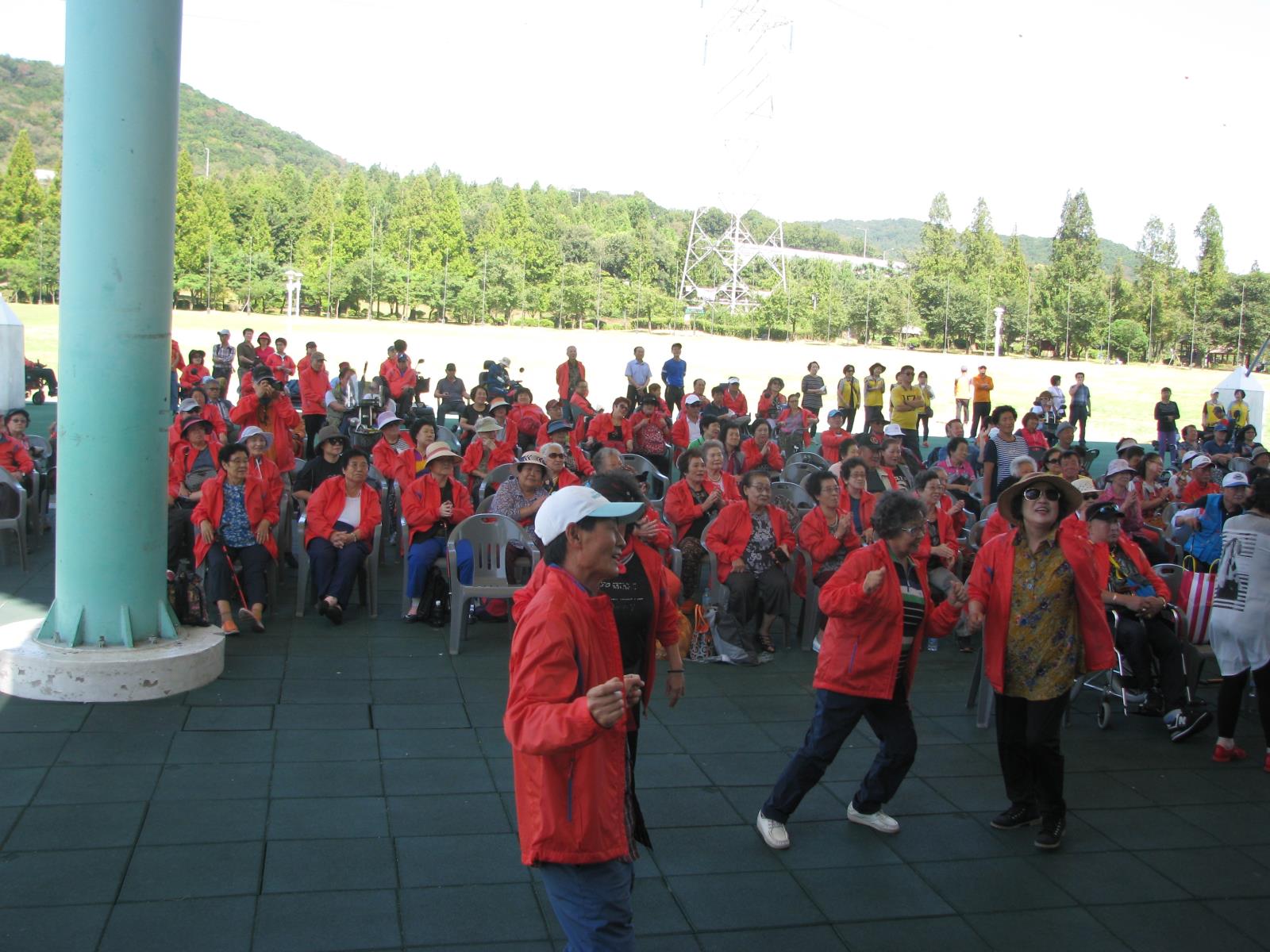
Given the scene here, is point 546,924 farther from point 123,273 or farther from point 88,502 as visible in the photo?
point 123,273

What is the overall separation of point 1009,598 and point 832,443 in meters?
8.18

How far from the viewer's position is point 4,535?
29.3 ft

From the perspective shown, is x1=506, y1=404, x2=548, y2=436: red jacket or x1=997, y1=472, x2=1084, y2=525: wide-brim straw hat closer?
x1=997, y1=472, x2=1084, y2=525: wide-brim straw hat

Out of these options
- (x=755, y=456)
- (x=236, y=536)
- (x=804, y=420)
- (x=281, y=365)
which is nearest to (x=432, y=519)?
(x=236, y=536)

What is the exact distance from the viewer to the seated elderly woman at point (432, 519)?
779cm

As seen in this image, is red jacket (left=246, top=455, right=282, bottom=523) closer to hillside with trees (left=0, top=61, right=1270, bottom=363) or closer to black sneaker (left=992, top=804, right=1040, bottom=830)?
black sneaker (left=992, top=804, right=1040, bottom=830)

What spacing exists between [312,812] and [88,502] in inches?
93.9

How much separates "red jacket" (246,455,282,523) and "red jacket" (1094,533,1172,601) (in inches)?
211

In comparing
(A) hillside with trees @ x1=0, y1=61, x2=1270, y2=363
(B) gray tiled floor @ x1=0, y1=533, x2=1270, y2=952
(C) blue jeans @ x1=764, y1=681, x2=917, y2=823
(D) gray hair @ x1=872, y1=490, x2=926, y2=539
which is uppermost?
(A) hillside with trees @ x1=0, y1=61, x2=1270, y2=363

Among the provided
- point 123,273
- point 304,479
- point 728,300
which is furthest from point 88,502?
point 728,300

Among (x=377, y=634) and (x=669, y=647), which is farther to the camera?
(x=377, y=634)

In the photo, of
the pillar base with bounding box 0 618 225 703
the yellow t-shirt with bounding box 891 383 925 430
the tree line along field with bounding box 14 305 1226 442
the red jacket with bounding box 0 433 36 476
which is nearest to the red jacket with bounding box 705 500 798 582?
the pillar base with bounding box 0 618 225 703

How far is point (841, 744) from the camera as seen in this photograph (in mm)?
4496

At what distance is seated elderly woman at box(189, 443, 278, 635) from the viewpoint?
7285 mm
